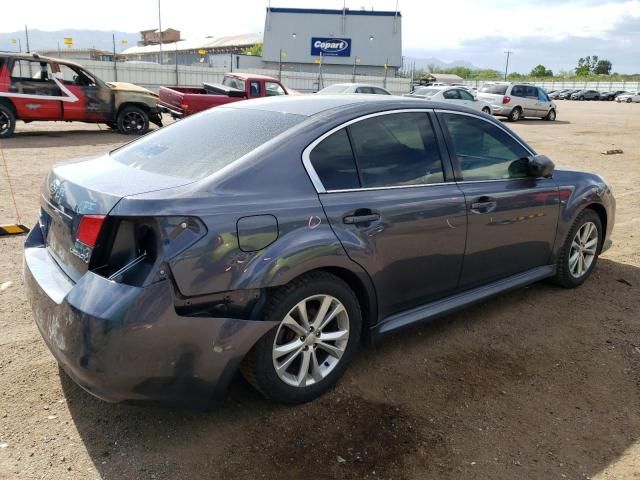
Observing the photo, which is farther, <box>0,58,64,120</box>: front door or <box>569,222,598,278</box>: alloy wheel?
<box>0,58,64,120</box>: front door

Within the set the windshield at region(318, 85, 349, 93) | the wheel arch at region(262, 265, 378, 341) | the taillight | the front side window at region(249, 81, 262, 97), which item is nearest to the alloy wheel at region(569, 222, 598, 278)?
the wheel arch at region(262, 265, 378, 341)

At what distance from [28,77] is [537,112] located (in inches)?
801

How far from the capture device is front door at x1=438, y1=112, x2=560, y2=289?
3.73 meters

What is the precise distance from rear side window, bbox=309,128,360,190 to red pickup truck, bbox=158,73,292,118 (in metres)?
11.4

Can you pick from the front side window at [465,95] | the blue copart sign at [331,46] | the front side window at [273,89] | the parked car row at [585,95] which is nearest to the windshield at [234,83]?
the front side window at [273,89]

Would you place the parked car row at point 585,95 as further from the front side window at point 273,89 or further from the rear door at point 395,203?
the rear door at point 395,203

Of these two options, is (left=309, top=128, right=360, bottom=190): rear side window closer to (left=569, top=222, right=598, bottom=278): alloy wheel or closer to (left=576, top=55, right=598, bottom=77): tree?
(left=569, top=222, right=598, bottom=278): alloy wheel

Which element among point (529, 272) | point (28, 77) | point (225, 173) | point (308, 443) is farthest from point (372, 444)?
point (28, 77)

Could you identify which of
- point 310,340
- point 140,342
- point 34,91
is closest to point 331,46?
point 34,91

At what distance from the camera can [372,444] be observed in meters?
2.75

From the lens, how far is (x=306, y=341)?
116 inches

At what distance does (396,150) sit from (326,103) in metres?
0.51

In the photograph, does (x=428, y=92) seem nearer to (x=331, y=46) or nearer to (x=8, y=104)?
(x=8, y=104)

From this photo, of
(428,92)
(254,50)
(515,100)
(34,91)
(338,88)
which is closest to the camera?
(34,91)
